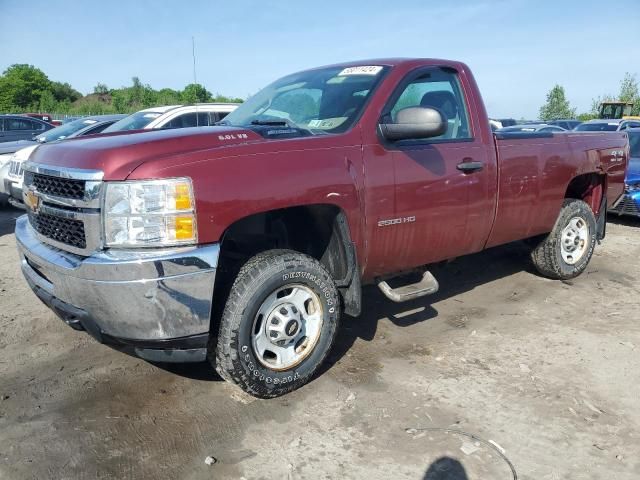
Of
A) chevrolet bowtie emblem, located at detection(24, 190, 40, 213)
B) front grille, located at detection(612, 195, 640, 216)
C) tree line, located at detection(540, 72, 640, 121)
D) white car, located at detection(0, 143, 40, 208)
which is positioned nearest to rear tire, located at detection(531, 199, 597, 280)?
front grille, located at detection(612, 195, 640, 216)

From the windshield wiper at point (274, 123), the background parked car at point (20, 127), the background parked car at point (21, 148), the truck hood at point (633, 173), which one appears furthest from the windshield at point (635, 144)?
the background parked car at point (20, 127)

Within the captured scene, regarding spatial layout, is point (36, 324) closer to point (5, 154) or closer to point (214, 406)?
point (214, 406)

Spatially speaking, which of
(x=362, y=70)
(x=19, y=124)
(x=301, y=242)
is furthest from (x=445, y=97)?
(x=19, y=124)

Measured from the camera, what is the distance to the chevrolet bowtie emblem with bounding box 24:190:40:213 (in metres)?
3.13

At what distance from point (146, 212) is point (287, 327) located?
41.8 inches

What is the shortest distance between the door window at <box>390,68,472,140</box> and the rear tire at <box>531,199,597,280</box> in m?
1.67

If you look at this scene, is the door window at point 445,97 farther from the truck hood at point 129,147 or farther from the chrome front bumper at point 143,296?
the chrome front bumper at point 143,296

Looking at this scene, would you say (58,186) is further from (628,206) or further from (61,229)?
(628,206)

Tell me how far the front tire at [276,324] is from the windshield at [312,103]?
84 centimetres

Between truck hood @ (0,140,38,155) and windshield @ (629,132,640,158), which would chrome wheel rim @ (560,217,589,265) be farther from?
truck hood @ (0,140,38,155)

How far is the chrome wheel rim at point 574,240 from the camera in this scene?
525 cm

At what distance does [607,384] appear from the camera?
3.36 metres

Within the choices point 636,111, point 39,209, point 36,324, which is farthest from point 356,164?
point 636,111

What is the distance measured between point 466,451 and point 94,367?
242 cm
